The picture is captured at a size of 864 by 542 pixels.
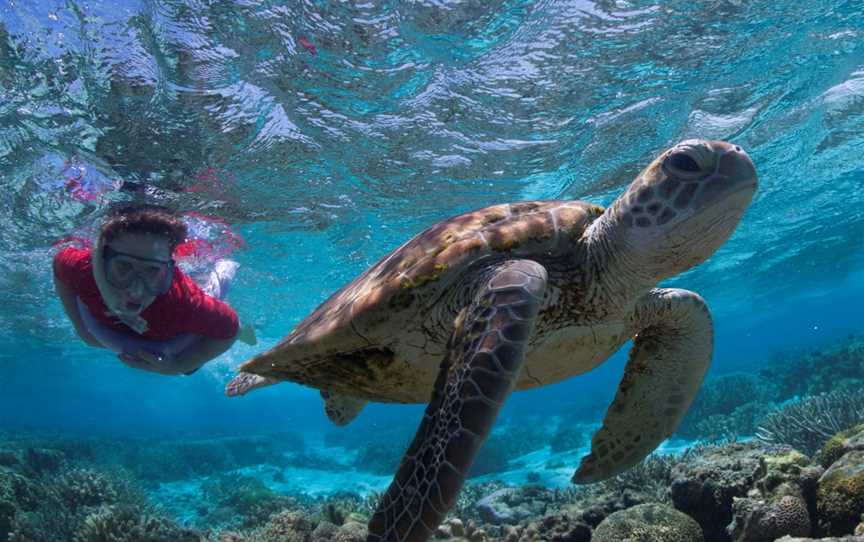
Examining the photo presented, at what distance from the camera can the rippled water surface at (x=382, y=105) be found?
6.90 meters

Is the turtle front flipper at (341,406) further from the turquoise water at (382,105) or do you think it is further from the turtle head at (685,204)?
the turquoise water at (382,105)

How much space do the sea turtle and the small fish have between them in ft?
15.3

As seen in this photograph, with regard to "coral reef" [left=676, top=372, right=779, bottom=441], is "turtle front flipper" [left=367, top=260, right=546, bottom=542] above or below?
above

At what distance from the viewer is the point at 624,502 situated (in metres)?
5.12

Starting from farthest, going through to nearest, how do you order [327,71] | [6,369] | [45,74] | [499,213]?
[6,369]
[327,71]
[45,74]
[499,213]

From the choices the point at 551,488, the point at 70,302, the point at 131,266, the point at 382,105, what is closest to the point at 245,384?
the point at 131,266

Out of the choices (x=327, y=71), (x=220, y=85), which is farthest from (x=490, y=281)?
(x=220, y=85)

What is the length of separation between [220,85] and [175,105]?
0.94 meters

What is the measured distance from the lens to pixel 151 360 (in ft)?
20.6

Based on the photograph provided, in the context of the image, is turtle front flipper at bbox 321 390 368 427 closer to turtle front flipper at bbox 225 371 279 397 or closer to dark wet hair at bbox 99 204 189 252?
turtle front flipper at bbox 225 371 279 397

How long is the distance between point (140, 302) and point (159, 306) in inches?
14.8

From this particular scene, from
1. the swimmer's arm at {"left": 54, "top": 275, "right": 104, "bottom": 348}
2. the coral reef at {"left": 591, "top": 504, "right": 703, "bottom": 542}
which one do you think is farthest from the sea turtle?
the swimmer's arm at {"left": 54, "top": 275, "right": 104, "bottom": 348}

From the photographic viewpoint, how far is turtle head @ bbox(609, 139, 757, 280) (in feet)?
9.03

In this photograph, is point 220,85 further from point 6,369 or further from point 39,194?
point 6,369
